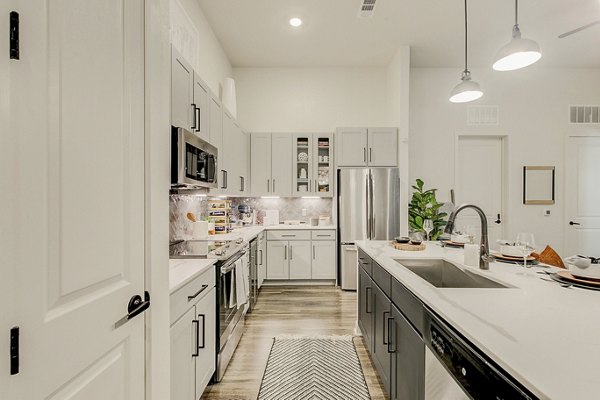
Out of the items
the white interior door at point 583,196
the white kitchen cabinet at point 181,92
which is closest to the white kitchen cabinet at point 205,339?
the white kitchen cabinet at point 181,92

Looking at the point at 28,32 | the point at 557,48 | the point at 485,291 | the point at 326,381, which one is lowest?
the point at 326,381

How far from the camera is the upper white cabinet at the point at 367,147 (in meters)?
4.59

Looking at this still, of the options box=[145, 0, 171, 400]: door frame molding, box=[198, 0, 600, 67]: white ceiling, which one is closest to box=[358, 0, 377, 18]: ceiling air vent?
box=[198, 0, 600, 67]: white ceiling

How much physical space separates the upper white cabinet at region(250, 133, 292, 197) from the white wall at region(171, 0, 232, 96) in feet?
3.70


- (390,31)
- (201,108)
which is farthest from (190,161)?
(390,31)

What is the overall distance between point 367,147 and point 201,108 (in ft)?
9.07

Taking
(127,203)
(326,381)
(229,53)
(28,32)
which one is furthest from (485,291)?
(229,53)

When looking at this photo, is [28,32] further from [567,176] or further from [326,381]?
[567,176]

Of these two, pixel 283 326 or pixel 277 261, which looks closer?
pixel 283 326

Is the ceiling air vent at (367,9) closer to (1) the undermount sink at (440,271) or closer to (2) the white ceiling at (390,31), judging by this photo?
(2) the white ceiling at (390,31)

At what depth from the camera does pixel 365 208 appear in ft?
14.4

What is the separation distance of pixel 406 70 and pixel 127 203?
14.6ft

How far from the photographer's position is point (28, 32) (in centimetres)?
68

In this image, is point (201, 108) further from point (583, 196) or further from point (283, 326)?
point (583, 196)
